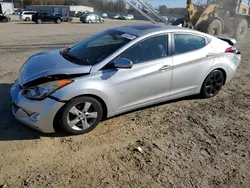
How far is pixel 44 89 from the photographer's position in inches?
137

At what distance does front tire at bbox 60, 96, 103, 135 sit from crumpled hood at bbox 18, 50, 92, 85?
17.5 inches

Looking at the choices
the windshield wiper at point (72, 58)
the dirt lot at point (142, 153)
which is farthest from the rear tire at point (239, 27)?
the windshield wiper at point (72, 58)

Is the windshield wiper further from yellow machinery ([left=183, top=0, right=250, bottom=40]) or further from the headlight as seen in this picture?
yellow machinery ([left=183, top=0, right=250, bottom=40])

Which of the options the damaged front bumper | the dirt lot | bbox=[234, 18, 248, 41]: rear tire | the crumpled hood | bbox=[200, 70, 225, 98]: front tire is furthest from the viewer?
bbox=[234, 18, 248, 41]: rear tire

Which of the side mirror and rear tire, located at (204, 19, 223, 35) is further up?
rear tire, located at (204, 19, 223, 35)

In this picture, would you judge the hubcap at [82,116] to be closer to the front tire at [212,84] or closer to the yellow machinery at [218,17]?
the front tire at [212,84]

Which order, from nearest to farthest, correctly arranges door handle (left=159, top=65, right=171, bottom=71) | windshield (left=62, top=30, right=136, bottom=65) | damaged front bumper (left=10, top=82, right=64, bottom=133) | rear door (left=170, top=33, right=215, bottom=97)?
damaged front bumper (left=10, top=82, right=64, bottom=133), windshield (left=62, top=30, right=136, bottom=65), door handle (left=159, top=65, right=171, bottom=71), rear door (left=170, top=33, right=215, bottom=97)

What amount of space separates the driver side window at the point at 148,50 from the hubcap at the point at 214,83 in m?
1.35

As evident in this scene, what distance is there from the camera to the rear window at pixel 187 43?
454 centimetres

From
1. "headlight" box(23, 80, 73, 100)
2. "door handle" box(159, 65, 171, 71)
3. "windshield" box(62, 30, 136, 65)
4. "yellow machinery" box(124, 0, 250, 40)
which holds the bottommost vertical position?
"headlight" box(23, 80, 73, 100)

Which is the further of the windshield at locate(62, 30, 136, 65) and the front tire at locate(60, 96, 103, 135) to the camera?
the windshield at locate(62, 30, 136, 65)

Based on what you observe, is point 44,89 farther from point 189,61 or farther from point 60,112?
point 189,61

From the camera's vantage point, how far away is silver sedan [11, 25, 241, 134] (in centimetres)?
352

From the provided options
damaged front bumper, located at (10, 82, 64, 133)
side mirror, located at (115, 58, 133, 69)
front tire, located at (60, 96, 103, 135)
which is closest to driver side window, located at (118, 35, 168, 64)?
side mirror, located at (115, 58, 133, 69)
